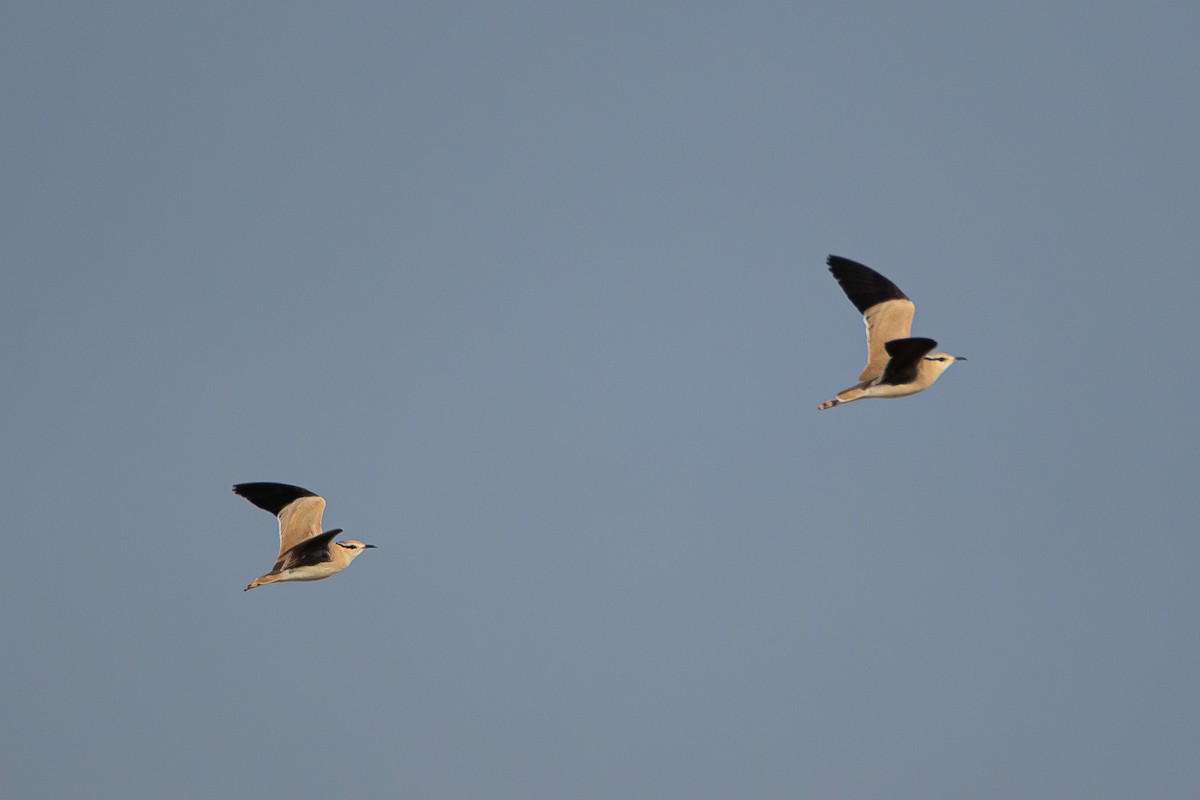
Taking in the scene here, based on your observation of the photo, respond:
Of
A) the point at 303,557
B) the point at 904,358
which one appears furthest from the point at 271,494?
the point at 904,358

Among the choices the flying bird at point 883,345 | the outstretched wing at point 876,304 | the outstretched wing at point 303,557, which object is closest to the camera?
the flying bird at point 883,345

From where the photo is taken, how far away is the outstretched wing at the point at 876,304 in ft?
108

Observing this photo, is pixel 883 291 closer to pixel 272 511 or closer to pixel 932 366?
pixel 932 366

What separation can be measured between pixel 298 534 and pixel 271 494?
1.11 metres

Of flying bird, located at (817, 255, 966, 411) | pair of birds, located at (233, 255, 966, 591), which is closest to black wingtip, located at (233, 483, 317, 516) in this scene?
pair of birds, located at (233, 255, 966, 591)

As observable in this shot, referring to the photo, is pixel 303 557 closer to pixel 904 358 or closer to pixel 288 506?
pixel 288 506

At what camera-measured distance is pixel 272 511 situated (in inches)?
1316

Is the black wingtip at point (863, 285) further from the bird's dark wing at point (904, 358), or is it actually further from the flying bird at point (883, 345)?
the bird's dark wing at point (904, 358)

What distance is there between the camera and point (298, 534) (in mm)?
33125

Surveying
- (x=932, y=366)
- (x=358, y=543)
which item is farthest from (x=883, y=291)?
(x=358, y=543)

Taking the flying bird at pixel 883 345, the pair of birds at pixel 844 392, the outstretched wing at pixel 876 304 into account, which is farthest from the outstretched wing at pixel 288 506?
the outstretched wing at pixel 876 304

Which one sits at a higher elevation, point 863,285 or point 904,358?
point 863,285

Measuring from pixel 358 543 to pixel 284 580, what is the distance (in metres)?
2.02

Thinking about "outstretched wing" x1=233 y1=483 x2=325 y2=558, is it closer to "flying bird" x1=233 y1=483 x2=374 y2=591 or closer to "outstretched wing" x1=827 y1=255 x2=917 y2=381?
"flying bird" x1=233 y1=483 x2=374 y2=591
